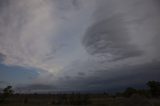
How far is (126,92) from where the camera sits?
7706 cm

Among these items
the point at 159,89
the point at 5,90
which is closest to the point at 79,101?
the point at 5,90

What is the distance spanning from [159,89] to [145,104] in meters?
43.6

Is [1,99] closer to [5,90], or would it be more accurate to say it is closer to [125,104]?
[5,90]

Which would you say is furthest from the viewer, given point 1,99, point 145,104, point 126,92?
point 126,92

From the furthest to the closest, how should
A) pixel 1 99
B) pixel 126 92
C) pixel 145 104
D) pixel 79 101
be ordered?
pixel 126 92 < pixel 1 99 < pixel 79 101 < pixel 145 104

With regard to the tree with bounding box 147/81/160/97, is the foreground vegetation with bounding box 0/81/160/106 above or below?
below

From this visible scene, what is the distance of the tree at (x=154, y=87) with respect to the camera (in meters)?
78.2

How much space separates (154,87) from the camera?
260 ft

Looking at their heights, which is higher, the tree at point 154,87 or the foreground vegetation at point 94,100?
the tree at point 154,87

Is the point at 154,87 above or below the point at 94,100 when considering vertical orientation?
above

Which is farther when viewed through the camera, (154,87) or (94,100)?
(154,87)

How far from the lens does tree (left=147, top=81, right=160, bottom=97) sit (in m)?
78.2

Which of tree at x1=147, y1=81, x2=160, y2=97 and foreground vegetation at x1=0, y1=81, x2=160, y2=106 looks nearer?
foreground vegetation at x1=0, y1=81, x2=160, y2=106

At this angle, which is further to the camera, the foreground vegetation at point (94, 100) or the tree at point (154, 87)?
the tree at point (154, 87)
